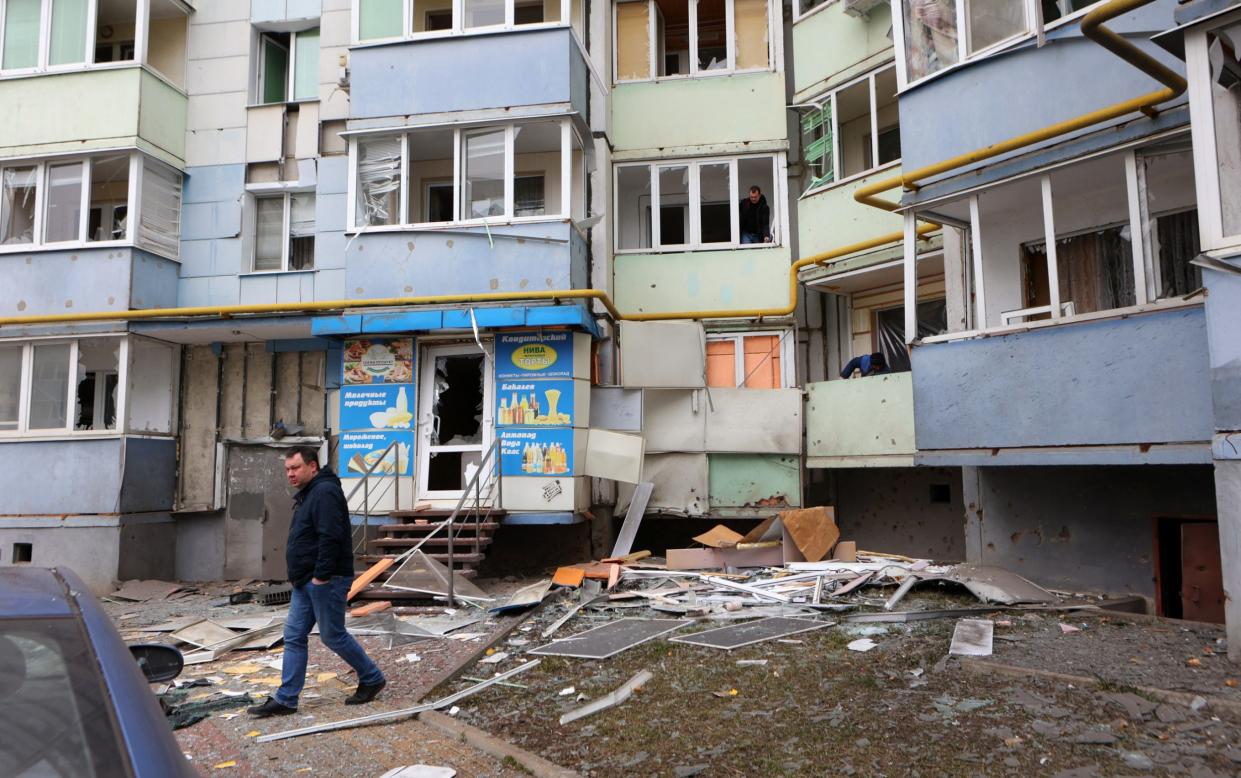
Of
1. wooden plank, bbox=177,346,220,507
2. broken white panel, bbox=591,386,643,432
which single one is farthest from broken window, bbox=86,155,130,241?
broken white panel, bbox=591,386,643,432

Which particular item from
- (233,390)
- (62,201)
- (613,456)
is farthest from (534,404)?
(62,201)

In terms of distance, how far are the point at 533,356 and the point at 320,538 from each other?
7.36 metres

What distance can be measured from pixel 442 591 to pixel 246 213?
333 inches

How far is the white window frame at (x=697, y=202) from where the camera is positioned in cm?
1538

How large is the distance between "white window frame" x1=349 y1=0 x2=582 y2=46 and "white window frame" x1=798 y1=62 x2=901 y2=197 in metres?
4.34

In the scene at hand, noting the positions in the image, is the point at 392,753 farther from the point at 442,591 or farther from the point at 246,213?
the point at 246,213

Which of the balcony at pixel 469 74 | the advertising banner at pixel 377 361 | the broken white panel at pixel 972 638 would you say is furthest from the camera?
the advertising banner at pixel 377 361

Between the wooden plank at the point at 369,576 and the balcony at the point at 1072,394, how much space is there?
6514 millimetres

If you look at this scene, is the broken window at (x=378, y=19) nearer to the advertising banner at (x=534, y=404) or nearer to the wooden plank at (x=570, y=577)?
the advertising banner at (x=534, y=404)

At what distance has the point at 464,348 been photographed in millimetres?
13898

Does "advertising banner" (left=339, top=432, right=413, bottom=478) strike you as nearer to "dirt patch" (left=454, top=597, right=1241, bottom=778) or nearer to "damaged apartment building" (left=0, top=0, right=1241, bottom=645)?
"damaged apartment building" (left=0, top=0, right=1241, bottom=645)

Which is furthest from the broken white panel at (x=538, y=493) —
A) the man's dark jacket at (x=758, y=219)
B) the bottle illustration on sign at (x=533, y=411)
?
the man's dark jacket at (x=758, y=219)

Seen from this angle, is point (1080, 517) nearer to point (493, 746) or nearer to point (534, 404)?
point (534, 404)

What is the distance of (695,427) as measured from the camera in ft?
47.5
